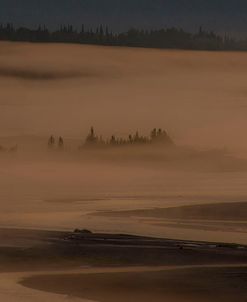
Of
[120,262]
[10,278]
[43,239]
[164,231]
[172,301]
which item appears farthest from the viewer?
Answer: [164,231]

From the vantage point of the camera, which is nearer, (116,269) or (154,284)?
(154,284)

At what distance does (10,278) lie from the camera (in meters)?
48.8

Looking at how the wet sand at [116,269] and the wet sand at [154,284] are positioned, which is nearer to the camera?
the wet sand at [154,284]

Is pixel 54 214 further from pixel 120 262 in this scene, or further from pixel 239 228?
Result: pixel 120 262

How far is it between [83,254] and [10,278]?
7.80 metres

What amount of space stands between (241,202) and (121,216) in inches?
531

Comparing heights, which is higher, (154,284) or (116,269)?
(154,284)

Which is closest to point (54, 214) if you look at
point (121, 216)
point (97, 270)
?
point (121, 216)

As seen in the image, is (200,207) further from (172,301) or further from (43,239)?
(172,301)

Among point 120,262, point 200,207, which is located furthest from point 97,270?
point 200,207

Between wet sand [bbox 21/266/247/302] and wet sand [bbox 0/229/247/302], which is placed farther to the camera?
wet sand [bbox 0/229/247/302]

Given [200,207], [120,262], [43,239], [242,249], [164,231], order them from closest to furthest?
[120,262] → [242,249] → [43,239] → [164,231] → [200,207]

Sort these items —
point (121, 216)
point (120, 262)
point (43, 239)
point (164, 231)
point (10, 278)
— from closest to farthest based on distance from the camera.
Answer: point (10, 278)
point (120, 262)
point (43, 239)
point (164, 231)
point (121, 216)

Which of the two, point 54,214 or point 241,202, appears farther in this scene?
point 241,202
